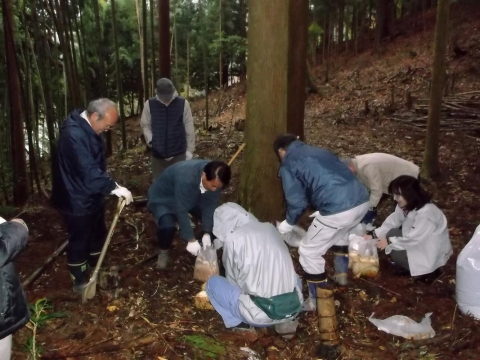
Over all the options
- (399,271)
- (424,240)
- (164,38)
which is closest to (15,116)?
(164,38)

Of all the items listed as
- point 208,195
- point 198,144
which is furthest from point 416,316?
point 198,144

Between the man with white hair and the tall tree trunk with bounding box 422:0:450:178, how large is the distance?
3.57m

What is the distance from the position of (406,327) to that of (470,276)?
0.72 metres

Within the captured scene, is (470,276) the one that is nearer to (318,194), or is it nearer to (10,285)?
(318,194)

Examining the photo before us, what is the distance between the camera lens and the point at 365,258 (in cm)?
469

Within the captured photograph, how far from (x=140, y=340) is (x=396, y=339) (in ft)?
6.81

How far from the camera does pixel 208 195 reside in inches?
173

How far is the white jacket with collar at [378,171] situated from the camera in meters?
5.02

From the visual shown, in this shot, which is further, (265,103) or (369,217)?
(369,217)

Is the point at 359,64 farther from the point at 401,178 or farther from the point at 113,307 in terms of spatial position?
the point at 113,307

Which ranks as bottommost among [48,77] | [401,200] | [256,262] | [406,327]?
[406,327]

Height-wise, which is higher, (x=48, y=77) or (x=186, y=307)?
(x=48, y=77)

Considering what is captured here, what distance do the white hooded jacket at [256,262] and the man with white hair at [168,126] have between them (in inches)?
101

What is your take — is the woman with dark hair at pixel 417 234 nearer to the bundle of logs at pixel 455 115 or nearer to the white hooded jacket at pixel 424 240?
the white hooded jacket at pixel 424 240
